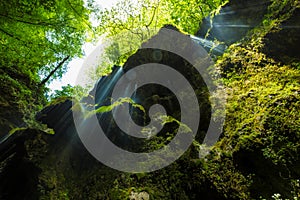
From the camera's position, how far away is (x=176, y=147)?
164 inches

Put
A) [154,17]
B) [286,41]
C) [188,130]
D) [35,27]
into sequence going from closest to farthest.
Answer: [188,130] → [286,41] → [35,27] → [154,17]

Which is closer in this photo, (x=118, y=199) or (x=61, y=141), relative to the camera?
(x=118, y=199)

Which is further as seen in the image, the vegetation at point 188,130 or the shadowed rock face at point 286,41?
the shadowed rock face at point 286,41

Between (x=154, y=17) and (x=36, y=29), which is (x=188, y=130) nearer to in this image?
(x=36, y=29)

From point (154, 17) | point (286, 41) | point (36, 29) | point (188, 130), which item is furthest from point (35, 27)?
point (154, 17)

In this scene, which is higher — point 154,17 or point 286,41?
point 154,17

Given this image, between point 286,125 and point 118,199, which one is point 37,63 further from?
point 286,125

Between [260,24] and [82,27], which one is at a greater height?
[260,24]

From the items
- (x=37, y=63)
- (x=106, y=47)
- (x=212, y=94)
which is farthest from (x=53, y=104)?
(x=106, y=47)

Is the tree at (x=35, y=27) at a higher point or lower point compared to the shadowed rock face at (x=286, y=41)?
lower

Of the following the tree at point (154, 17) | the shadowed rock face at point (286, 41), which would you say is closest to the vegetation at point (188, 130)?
the shadowed rock face at point (286, 41)

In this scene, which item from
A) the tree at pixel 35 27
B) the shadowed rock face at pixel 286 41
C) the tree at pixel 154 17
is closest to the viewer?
the shadowed rock face at pixel 286 41

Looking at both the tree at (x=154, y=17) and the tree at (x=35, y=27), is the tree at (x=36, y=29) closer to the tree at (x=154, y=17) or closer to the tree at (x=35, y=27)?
the tree at (x=35, y=27)

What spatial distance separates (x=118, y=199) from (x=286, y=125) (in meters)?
3.11
